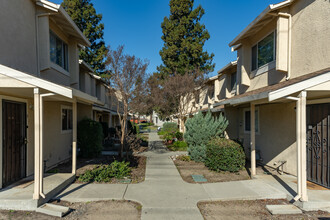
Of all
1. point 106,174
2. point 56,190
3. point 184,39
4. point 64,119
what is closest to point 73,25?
point 64,119

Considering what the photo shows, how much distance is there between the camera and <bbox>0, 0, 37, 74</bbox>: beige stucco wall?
18.3 feet

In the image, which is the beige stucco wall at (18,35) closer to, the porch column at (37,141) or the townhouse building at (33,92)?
the townhouse building at (33,92)

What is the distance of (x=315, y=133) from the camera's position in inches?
229

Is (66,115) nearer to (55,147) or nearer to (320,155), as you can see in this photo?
(55,147)

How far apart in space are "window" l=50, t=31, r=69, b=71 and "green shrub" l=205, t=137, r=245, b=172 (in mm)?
7482

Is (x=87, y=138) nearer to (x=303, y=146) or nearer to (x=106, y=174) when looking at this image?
(x=106, y=174)

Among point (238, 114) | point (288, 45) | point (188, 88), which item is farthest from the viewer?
point (188, 88)

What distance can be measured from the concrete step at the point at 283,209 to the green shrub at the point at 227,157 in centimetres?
277

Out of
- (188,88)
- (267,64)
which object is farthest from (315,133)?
(188,88)

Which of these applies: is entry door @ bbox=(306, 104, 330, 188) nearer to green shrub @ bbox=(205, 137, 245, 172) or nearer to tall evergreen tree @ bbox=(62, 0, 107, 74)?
green shrub @ bbox=(205, 137, 245, 172)

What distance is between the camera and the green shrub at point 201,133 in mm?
9328

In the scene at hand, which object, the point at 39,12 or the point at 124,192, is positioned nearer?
the point at 124,192

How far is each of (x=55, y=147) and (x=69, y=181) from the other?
285 centimetres

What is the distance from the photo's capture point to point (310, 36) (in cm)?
630
